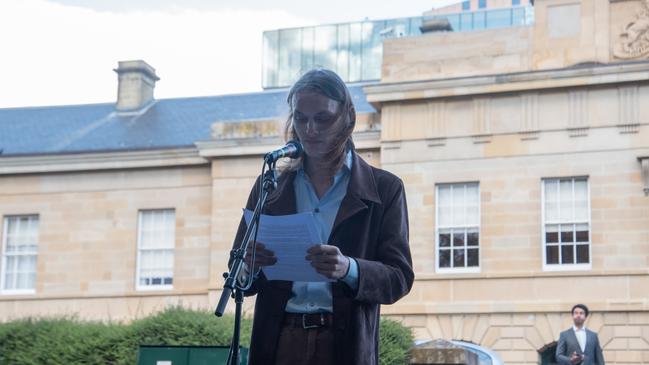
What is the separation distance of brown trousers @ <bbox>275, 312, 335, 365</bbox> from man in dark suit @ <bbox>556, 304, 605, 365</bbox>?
13.1 metres

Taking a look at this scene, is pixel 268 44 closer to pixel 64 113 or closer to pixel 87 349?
pixel 64 113

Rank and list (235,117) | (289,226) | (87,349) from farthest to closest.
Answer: (235,117)
(87,349)
(289,226)

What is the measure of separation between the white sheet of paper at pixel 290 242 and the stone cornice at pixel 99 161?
29.0m

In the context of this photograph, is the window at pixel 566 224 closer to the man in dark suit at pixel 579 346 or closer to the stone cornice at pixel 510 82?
the stone cornice at pixel 510 82

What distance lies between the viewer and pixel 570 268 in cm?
2800

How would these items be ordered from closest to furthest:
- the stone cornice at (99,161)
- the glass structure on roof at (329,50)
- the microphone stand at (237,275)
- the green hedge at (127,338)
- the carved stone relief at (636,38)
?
the microphone stand at (237,275), the green hedge at (127,338), the carved stone relief at (636,38), the stone cornice at (99,161), the glass structure on roof at (329,50)

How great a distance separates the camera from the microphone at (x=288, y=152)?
14.8ft

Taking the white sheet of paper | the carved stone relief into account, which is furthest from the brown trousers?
the carved stone relief

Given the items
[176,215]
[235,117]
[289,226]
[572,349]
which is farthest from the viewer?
[235,117]

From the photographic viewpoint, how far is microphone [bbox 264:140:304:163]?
4.52 metres

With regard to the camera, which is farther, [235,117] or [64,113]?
[64,113]

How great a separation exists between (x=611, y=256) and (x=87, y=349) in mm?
15622

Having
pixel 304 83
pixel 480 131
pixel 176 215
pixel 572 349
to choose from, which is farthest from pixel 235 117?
pixel 304 83

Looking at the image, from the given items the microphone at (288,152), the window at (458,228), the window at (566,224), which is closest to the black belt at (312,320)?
the microphone at (288,152)
